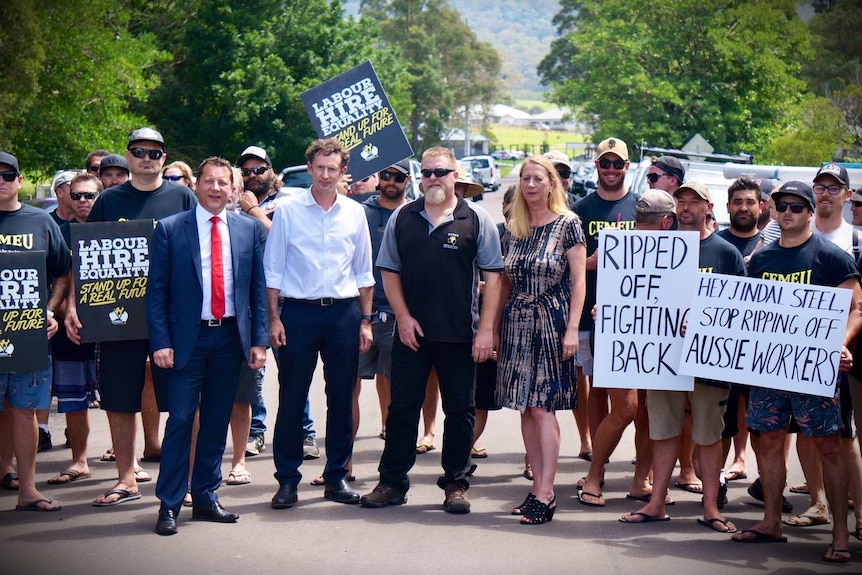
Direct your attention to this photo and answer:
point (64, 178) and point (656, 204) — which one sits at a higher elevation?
point (64, 178)

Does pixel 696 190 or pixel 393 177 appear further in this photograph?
pixel 393 177

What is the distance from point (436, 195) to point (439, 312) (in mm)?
759

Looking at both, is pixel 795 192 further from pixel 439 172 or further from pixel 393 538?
pixel 393 538

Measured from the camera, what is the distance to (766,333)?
679 cm

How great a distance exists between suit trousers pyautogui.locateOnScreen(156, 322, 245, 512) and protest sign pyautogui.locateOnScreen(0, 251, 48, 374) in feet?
3.11

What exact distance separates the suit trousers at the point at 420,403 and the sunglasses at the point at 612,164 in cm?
190

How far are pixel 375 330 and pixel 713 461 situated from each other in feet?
9.68

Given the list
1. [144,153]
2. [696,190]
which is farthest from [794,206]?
[144,153]

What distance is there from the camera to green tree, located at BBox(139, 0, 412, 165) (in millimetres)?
28766

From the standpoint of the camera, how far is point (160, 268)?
707 centimetres

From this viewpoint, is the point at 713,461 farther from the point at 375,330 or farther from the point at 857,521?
the point at 375,330

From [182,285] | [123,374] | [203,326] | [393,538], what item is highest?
[182,285]

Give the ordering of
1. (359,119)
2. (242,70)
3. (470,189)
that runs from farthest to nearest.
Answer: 1. (242,70)
2. (359,119)
3. (470,189)

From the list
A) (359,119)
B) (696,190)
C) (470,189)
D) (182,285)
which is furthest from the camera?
(359,119)
